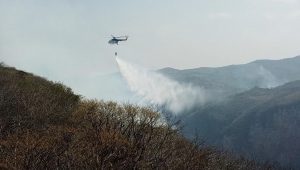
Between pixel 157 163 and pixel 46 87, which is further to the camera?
pixel 46 87

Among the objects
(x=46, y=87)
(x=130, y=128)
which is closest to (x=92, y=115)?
(x=130, y=128)

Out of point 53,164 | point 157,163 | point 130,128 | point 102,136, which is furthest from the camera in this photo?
point 130,128

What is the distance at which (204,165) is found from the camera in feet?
365

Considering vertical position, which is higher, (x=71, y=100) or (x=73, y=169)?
(x=71, y=100)

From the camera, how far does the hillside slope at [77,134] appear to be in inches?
2763

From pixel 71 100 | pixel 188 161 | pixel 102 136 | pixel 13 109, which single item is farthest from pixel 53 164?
pixel 71 100

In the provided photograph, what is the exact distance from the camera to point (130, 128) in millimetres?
97625

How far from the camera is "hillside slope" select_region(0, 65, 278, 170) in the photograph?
230 feet

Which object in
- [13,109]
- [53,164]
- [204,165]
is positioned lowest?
[204,165]

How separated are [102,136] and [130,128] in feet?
64.9

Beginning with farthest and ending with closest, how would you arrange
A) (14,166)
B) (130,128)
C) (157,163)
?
(130,128) → (157,163) → (14,166)

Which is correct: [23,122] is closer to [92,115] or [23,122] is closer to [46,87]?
[92,115]

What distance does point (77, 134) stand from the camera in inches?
3287

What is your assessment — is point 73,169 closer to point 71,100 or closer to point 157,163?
point 157,163
